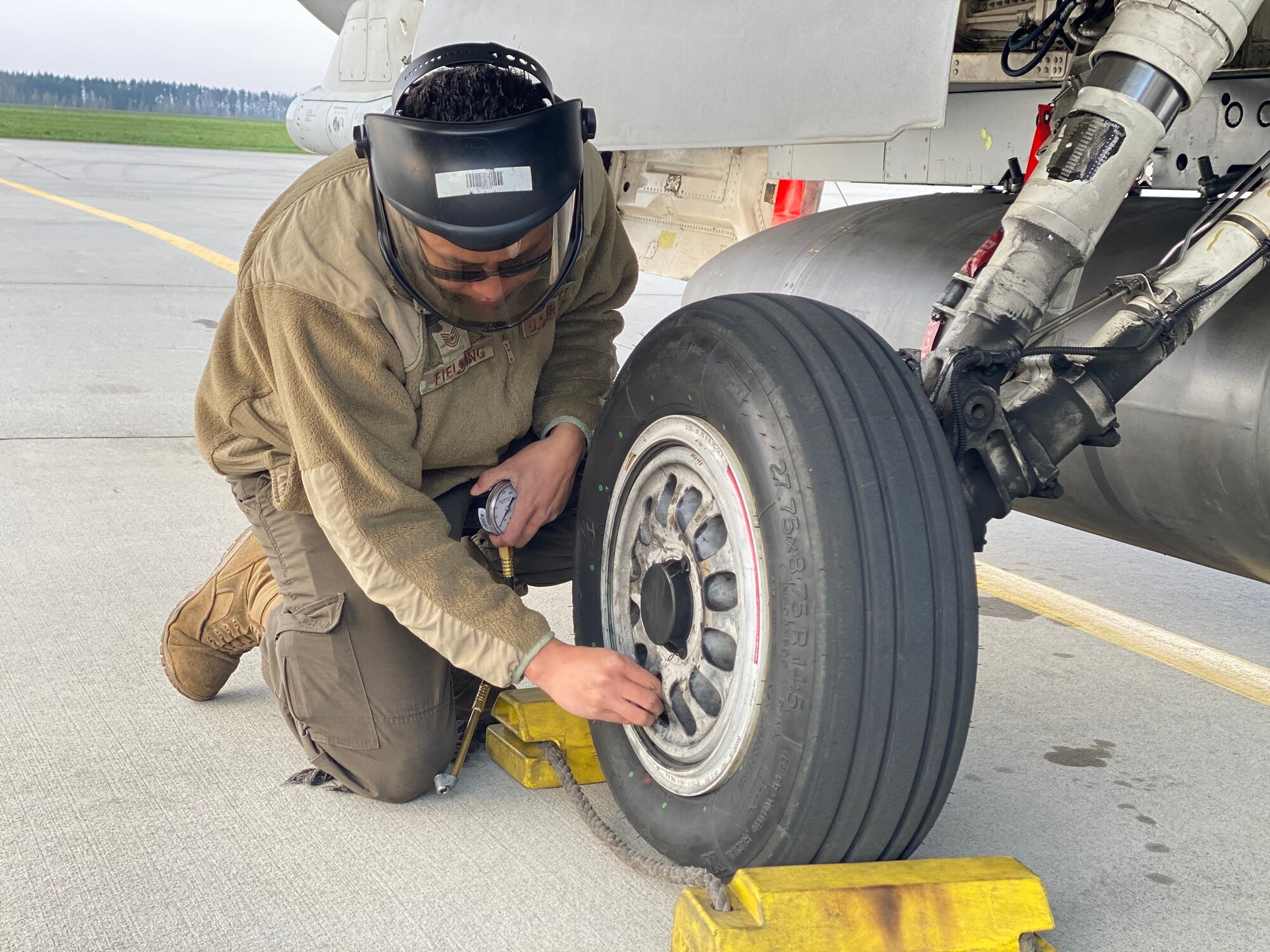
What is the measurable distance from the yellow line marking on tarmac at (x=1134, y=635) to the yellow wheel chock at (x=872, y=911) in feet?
4.53

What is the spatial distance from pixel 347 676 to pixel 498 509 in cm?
38

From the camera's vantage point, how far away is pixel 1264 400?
2174 millimetres

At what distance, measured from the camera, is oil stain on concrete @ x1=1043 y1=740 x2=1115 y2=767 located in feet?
7.85

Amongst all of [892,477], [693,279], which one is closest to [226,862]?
[892,477]

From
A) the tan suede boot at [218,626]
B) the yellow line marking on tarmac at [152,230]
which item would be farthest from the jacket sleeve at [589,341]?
the yellow line marking on tarmac at [152,230]

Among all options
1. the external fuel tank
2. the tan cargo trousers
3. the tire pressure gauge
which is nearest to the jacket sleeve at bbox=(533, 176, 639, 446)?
the tire pressure gauge

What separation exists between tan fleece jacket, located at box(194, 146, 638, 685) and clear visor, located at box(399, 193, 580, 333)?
0.04 metres

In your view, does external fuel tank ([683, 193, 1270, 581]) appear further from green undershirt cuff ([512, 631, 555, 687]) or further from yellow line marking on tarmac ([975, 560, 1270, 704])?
green undershirt cuff ([512, 631, 555, 687])

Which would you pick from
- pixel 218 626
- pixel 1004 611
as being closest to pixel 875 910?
pixel 218 626

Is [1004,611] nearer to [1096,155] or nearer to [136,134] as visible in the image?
[1096,155]

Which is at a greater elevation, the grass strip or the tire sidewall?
the tire sidewall

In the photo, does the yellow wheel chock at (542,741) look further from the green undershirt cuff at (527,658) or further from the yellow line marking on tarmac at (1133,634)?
the yellow line marking on tarmac at (1133,634)

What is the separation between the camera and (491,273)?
1860 millimetres

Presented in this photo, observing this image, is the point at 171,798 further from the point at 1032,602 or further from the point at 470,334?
the point at 1032,602
